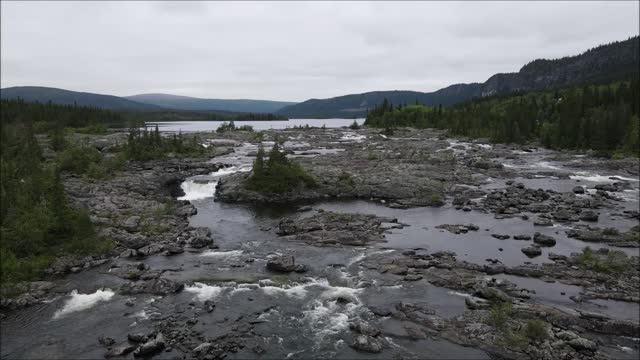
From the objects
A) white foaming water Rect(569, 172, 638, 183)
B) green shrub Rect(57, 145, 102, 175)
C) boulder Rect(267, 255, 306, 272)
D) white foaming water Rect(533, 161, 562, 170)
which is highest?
green shrub Rect(57, 145, 102, 175)

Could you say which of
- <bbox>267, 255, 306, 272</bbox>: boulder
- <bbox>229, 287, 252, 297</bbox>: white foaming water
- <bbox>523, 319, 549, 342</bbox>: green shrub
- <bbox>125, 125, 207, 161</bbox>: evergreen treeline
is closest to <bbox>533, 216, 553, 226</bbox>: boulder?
<bbox>523, 319, 549, 342</bbox>: green shrub

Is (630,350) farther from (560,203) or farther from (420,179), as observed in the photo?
(420,179)

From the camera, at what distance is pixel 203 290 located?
31.4 metres

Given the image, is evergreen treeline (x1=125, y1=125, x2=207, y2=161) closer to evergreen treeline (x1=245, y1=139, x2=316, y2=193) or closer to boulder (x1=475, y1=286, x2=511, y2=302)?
evergreen treeline (x1=245, y1=139, x2=316, y2=193)

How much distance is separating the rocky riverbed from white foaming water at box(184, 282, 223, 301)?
138 mm

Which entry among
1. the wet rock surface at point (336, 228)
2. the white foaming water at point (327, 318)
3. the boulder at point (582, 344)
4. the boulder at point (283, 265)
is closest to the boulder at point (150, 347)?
the white foaming water at point (327, 318)

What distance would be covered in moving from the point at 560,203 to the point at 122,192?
55780mm

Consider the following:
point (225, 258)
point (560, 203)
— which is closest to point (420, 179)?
point (560, 203)

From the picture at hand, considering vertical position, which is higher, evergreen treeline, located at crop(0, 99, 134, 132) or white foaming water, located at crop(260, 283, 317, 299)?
evergreen treeline, located at crop(0, 99, 134, 132)

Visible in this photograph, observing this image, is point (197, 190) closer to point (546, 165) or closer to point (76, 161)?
point (76, 161)

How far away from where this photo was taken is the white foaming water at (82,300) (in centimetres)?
2826

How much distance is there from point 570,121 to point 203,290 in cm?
10668

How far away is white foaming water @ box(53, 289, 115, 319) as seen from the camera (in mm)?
28258

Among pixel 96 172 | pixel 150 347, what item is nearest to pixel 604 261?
pixel 150 347
